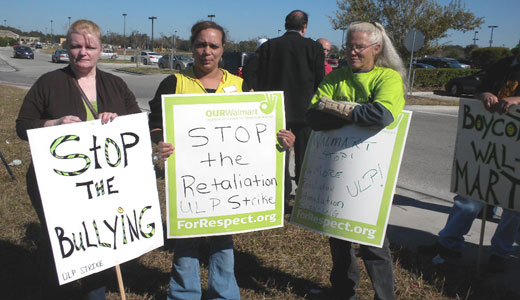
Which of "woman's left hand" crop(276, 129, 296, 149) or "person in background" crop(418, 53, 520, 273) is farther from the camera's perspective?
"person in background" crop(418, 53, 520, 273)

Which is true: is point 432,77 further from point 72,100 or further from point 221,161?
point 72,100

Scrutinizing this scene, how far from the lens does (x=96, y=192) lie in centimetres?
227

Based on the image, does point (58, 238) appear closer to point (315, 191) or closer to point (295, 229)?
point (315, 191)

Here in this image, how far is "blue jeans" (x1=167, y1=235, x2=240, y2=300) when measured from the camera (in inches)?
101

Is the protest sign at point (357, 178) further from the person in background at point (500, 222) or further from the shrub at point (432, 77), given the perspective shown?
the shrub at point (432, 77)

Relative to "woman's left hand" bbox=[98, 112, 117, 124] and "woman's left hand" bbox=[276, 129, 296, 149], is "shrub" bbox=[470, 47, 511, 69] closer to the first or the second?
"woman's left hand" bbox=[276, 129, 296, 149]

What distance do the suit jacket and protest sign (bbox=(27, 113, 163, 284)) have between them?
225cm

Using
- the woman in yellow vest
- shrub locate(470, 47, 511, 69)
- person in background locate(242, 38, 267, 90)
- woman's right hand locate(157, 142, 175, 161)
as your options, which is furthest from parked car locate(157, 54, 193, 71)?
woman's right hand locate(157, 142, 175, 161)

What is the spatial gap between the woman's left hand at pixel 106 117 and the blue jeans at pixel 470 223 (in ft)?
8.82

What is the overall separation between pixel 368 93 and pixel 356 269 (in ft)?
3.83

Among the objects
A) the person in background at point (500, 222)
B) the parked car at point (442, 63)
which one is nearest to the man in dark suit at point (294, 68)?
the person in background at point (500, 222)

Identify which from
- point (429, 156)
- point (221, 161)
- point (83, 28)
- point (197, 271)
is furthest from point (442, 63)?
point (83, 28)

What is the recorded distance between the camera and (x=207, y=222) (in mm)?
→ 2547

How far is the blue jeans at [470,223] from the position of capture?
129 inches
